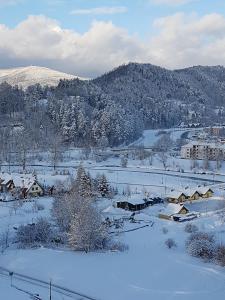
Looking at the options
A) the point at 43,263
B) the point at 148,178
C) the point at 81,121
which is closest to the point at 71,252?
the point at 43,263

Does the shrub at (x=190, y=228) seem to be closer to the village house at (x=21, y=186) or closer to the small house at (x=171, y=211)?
the small house at (x=171, y=211)

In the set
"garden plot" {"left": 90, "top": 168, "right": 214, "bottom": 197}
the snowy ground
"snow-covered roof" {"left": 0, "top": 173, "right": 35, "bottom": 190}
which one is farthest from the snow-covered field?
"garden plot" {"left": 90, "top": 168, "right": 214, "bottom": 197}

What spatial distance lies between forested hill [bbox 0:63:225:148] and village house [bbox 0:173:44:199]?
82.6 ft

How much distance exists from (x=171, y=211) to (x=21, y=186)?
46.5ft

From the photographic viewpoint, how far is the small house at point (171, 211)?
36172mm

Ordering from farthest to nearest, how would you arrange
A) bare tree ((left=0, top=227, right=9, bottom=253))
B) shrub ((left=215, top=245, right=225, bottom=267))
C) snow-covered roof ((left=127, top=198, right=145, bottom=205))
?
snow-covered roof ((left=127, top=198, right=145, bottom=205)), bare tree ((left=0, top=227, right=9, bottom=253)), shrub ((left=215, top=245, right=225, bottom=267))

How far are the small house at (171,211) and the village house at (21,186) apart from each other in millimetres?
12266

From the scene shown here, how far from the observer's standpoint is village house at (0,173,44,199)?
1684 inches

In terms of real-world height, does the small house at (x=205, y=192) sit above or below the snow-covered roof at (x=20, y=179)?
below

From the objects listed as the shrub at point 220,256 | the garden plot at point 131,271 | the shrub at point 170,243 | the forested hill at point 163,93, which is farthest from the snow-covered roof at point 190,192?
the forested hill at point 163,93

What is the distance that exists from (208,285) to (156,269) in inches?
119

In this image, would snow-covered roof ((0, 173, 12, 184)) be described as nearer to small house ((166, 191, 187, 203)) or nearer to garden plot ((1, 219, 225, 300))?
small house ((166, 191, 187, 203))

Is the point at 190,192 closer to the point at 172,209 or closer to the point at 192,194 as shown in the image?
the point at 192,194

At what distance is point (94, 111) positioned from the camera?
Answer: 91.3 m
